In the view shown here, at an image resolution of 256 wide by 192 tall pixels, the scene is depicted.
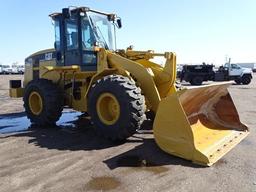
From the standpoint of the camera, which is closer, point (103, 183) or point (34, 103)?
point (103, 183)

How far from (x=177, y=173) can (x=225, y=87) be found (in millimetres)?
3456

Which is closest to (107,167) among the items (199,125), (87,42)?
(199,125)

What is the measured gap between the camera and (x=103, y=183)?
17.9 ft

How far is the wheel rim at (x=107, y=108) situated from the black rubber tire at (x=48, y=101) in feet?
6.42

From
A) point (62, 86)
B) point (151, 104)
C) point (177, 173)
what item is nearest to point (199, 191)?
point (177, 173)

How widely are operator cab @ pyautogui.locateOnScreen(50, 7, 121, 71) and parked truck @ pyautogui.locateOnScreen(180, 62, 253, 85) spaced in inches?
874

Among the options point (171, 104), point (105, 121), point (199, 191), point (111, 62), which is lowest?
point (199, 191)

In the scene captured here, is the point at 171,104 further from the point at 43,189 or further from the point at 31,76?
the point at 31,76

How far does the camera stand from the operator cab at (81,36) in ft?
30.8

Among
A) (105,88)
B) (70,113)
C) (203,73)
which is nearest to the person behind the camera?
(105,88)

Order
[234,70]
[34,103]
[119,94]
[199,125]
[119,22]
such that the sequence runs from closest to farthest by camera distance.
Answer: [119,94]
[199,125]
[34,103]
[119,22]
[234,70]

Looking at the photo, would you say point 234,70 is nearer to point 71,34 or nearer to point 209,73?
→ point 209,73

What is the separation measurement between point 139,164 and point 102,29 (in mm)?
4576

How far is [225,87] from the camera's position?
28.5ft
